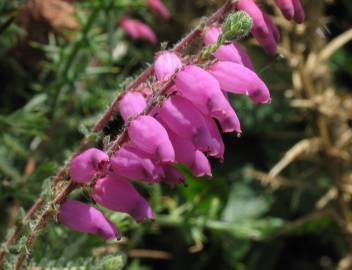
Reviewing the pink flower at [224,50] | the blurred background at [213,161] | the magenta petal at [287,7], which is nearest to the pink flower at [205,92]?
the pink flower at [224,50]

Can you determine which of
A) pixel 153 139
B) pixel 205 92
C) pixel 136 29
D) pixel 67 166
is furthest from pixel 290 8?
pixel 136 29

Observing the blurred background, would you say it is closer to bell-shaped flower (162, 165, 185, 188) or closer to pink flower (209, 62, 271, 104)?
bell-shaped flower (162, 165, 185, 188)

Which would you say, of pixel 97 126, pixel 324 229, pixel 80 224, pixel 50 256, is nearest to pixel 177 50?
pixel 97 126

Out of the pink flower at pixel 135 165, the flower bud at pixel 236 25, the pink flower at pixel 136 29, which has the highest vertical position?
the flower bud at pixel 236 25

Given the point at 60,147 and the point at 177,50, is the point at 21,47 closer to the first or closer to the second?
the point at 60,147

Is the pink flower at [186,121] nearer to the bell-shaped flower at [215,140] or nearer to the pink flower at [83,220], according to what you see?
the bell-shaped flower at [215,140]

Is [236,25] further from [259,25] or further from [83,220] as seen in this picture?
[83,220]

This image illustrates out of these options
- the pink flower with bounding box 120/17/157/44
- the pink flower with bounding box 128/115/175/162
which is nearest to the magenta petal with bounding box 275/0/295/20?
the pink flower with bounding box 128/115/175/162
